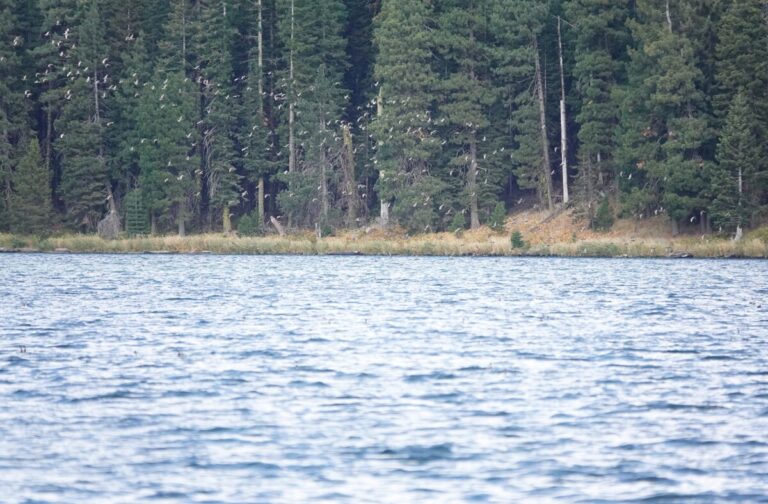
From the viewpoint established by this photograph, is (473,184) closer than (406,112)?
Yes

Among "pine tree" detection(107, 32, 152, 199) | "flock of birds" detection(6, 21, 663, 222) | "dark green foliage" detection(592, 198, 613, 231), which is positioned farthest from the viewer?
"pine tree" detection(107, 32, 152, 199)

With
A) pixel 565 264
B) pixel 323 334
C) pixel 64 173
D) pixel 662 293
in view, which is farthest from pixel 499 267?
pixel 64 173

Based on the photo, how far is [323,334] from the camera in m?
29.5

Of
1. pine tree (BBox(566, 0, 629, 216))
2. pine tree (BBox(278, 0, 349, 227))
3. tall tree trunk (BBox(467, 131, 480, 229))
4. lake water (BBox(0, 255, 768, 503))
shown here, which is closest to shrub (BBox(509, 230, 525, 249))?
pine tree (BBox(566, 0, 629, 216))

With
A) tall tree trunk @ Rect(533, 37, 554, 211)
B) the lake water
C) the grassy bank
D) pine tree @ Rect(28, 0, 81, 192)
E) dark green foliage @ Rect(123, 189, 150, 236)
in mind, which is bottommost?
the lake water

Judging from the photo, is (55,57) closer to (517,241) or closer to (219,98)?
(219,98)

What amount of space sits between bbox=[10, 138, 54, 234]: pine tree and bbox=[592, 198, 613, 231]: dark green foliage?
34.6m

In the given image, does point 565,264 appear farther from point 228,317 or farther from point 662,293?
point 228,317

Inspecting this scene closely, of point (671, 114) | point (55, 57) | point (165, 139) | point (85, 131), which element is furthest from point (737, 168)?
point (55, 57)

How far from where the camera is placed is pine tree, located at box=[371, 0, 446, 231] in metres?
77.6

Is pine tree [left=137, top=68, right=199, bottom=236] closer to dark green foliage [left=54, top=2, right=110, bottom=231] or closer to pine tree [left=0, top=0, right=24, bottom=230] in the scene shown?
dark green foliage [left=54, top=2, right=110, bottom=231]

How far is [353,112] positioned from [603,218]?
25.9 m

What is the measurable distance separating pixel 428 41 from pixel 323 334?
169 ft

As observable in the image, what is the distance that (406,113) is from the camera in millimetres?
78688
